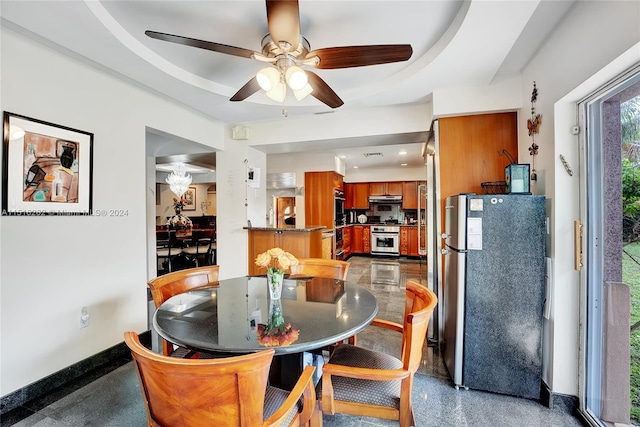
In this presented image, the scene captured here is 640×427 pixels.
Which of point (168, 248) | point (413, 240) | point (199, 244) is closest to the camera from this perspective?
point (168, 248)

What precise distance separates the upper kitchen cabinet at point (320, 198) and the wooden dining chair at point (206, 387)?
525 centimetres

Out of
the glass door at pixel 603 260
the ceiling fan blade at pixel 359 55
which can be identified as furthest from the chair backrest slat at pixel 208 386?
the glass door at pixel 603 260

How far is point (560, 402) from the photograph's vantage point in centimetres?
175

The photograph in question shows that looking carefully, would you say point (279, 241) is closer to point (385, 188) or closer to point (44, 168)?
point (44, 168)

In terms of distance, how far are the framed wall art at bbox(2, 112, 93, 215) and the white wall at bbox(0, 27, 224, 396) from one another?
6 cm

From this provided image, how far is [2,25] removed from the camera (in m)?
1.67

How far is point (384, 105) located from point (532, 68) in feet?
4.11

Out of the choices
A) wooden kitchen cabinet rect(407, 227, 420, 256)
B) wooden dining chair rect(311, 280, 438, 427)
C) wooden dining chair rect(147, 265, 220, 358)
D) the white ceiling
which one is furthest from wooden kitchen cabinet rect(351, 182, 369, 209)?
wooden dining chair rect(311, 280, 438, 427)

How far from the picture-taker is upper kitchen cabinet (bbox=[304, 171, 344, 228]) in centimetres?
613

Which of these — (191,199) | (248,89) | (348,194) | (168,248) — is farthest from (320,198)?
(191,199)

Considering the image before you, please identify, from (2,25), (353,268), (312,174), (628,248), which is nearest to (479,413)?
(628,248)

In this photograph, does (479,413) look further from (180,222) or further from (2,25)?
(180,222)

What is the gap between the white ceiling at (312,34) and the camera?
157 centimetres

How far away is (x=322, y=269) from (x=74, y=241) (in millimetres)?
1897
